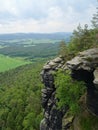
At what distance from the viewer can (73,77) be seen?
52375mm

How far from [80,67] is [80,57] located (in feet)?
10.0

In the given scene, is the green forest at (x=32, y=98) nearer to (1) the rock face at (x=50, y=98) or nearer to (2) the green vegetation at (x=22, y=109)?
(2) the green vegetation at (x=22, y=109)

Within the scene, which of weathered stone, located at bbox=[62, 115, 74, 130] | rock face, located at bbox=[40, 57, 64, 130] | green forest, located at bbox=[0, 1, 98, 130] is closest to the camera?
weathered stone, located at bbox=[62, 115, 74, 130]

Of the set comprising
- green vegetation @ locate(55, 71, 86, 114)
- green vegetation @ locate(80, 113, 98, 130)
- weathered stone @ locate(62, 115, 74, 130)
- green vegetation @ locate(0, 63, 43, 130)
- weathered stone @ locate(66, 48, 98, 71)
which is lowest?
green vegetation @ locate(0, 63, 43, 130)

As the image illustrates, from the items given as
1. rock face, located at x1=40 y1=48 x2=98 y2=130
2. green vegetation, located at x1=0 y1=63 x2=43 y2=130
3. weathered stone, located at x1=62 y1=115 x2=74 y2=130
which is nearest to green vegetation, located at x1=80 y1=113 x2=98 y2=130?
rock face, located at x1=40 y1=48 x2=98 y2=130

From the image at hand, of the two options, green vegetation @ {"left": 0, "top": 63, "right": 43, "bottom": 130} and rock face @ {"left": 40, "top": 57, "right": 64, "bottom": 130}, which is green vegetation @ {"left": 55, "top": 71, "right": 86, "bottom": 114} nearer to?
rock face @ {"left": 40, "top": 57, "right": 64, "bottom": 130}

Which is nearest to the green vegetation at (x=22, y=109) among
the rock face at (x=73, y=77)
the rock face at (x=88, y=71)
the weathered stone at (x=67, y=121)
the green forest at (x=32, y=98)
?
the green forest at (x=32, y=98)

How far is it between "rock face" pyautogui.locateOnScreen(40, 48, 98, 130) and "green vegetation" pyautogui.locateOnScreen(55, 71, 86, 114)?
6.35ft

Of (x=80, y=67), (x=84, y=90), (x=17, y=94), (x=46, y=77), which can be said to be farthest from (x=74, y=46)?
(x=17, y=94)

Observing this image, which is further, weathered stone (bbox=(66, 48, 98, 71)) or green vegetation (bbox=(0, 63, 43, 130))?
green vegetation (bbox=(0, 63, 43, 130))

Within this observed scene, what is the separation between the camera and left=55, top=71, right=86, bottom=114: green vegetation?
54844mm

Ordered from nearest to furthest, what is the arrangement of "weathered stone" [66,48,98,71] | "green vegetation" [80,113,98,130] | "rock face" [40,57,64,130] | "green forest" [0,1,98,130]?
"weathered stone" [66,48,98,71]
"green vegetation" [80,113,98,130]
"rock face" [40,57,64,130]
"green forest" [0,1,98,130]

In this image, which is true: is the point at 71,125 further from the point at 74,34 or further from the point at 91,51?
the point at 74,34

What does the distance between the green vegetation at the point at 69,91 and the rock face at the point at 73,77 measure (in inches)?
76.1
